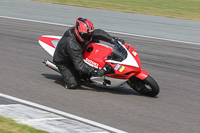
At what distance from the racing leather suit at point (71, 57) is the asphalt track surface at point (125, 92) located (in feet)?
0.97

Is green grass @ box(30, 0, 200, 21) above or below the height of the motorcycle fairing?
above

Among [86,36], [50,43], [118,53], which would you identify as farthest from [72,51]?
[50,43]

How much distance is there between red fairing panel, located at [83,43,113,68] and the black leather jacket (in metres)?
0.16

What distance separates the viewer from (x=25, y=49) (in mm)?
11180

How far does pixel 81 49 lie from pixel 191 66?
402cm

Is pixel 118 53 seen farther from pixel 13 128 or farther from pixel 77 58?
pixel 13 128

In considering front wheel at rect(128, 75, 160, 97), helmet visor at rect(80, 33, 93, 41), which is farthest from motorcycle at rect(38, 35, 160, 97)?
helmet visor at rect(80, 33, 93, 41)

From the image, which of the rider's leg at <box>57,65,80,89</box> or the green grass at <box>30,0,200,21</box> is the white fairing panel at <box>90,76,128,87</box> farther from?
the green grass at <box>30,0,200,21</box>

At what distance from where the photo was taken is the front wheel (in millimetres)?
7273

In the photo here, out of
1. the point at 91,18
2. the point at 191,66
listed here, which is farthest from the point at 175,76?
the point at 91,18

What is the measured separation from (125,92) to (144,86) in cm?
54

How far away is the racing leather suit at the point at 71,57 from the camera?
7.39 metres

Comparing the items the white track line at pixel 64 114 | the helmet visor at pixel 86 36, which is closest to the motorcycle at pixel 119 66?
the helmet visor at pixel 86 36

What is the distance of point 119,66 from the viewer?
715 cm
